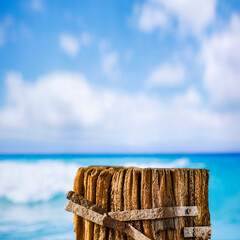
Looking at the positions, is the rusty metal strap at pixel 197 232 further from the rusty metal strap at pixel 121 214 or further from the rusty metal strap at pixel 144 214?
the rusty metal strap at pixel 144 214

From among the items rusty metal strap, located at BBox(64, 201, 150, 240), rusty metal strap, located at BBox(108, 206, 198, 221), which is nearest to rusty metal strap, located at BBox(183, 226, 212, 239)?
rusty metal strap, located at BBox(108, 206, 198, 221)

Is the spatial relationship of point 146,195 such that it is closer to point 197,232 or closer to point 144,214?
point 144,214

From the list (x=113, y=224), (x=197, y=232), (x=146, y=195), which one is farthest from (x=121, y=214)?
(x=197, y=232)

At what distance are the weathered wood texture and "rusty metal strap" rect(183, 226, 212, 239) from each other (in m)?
0.03

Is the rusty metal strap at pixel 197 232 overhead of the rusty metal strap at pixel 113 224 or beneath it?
beneath

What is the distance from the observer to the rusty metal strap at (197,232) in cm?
244

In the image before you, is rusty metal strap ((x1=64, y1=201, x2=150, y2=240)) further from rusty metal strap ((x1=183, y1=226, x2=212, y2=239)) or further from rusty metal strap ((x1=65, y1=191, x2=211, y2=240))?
rusty metal strap ((x1=183, y1=226, x2=212, y2=239))

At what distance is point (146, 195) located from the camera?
2.39m

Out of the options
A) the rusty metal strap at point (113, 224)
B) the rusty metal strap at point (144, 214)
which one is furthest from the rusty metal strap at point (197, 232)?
the rusty metal strap at point (113, 224)

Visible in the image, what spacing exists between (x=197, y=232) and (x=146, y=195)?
556 millimetres

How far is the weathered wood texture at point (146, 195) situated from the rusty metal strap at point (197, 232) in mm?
33

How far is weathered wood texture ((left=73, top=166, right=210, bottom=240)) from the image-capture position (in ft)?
7.84

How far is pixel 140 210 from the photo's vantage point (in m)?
2.36

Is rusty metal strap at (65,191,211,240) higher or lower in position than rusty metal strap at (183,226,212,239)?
higher
